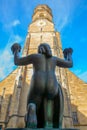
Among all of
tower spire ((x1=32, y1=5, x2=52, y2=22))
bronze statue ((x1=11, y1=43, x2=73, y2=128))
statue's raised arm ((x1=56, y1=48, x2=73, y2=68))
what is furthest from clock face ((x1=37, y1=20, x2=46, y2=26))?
bronze statue ((x1=11, y1=43, x2=73, y2=128))

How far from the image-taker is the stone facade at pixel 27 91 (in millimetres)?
18975

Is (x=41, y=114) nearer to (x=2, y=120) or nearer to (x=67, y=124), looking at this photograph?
(x=67, y=124)

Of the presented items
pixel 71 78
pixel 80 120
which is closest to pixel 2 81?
pixel 71 78

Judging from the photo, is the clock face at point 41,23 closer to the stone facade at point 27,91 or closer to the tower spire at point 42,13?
the stone facade at point 27,91

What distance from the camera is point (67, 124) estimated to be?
17812mm

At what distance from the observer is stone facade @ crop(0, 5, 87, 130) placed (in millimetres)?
18975

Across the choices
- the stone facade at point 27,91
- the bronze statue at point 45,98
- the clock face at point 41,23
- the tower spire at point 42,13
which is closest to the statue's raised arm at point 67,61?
the bronze statue at point 45,98

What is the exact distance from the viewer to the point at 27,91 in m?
20.9

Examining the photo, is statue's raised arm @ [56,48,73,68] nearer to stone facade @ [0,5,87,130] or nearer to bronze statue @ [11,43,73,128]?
bronze statue @ [11,43,73,128]

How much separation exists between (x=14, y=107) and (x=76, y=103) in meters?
8.48

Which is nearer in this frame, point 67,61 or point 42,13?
point 67,61

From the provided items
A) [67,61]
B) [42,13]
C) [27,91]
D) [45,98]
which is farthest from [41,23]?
[45,98]

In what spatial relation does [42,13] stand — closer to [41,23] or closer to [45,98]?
[41,23]

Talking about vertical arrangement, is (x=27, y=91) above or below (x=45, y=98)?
above
